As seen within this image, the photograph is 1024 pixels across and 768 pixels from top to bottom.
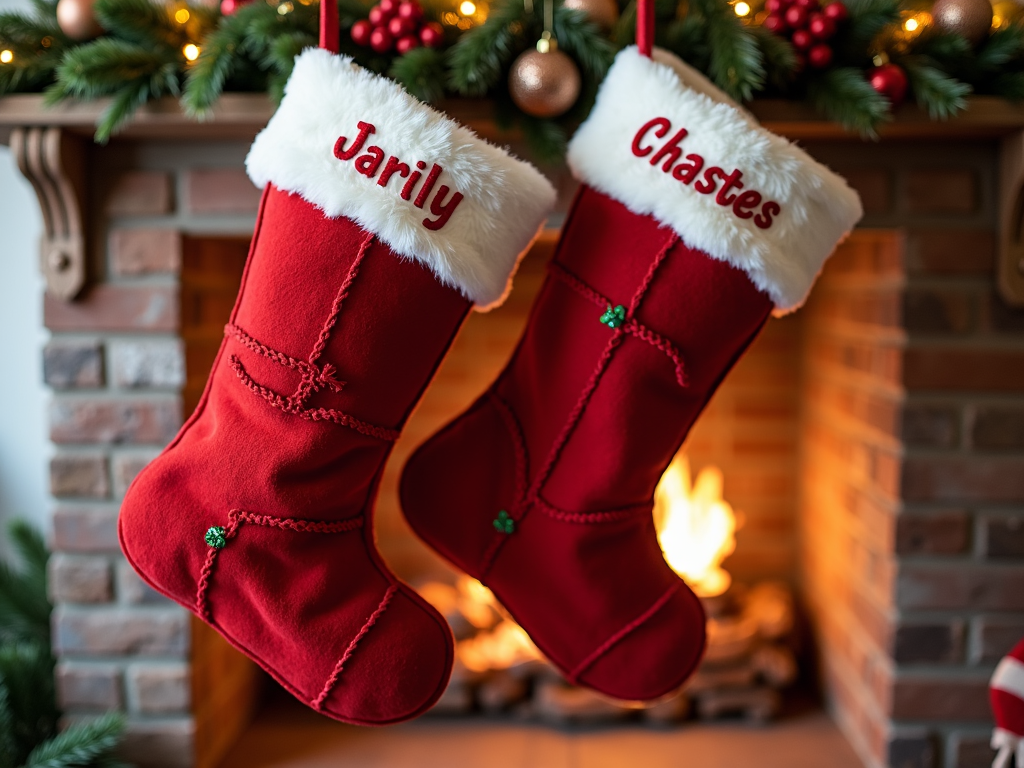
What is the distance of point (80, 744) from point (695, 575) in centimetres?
113

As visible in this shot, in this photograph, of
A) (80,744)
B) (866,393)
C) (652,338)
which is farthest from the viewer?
(866,393)

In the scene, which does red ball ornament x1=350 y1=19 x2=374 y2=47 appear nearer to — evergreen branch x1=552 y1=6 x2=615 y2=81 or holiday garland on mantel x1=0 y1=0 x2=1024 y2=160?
holiday garland on mantel x1=0 y1=0 x2=1024 y2=160

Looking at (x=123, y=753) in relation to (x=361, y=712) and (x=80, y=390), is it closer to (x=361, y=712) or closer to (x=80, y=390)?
(x=80, y=390)

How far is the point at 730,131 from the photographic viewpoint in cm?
86

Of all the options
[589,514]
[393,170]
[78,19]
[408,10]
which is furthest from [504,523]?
[78,19]

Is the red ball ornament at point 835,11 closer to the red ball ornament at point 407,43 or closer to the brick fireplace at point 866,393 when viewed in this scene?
the brick fireplace at point 866,393

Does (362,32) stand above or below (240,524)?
above

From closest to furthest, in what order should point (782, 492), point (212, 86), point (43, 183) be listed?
1. point (212, 86)
2. point (43, 183)
3. point (782, 492)

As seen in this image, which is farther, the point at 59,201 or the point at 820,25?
the point at 59,201

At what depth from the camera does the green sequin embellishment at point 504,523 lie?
3.36ft

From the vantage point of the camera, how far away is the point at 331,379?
83 cm

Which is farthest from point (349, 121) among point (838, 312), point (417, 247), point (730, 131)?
point (838, 312)

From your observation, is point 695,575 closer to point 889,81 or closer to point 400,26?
point 889,81

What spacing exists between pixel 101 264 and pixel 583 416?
33.5 inches
